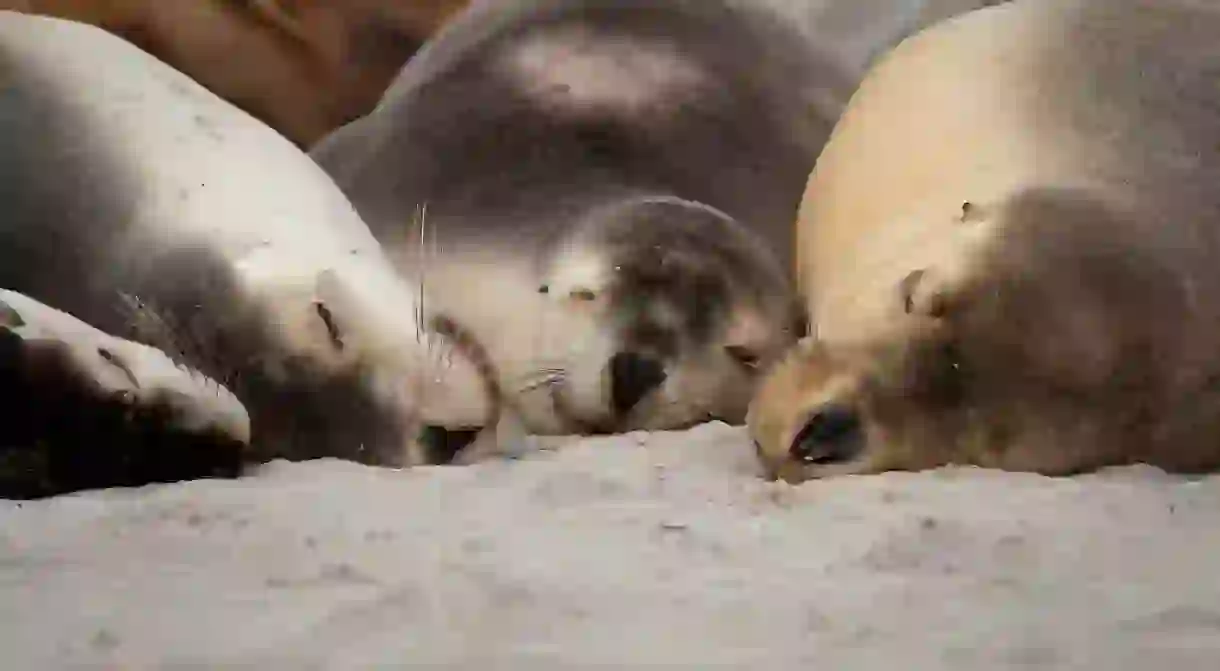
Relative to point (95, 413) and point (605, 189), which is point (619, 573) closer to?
point (95, 413)

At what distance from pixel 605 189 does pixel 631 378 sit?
0.35 meters

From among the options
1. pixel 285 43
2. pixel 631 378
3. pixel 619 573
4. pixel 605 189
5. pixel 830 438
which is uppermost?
pixel 285 43

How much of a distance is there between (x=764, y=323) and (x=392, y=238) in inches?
18.6

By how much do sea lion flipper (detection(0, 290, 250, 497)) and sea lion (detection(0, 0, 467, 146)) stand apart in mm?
1262

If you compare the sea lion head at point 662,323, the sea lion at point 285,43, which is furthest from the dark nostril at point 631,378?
the sea lion at point 285,43

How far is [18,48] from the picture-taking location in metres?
1.74

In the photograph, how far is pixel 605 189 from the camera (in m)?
1.82

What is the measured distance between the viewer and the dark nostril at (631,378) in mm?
1540

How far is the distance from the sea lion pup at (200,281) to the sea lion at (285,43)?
0.63 metres

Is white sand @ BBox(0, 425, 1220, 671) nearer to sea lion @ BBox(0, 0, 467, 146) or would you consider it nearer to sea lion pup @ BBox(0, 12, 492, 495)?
sea lion pup @ BBox(0, 12, 492, 495)

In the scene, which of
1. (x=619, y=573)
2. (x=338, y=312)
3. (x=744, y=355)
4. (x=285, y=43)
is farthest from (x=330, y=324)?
(x=285, y=43)

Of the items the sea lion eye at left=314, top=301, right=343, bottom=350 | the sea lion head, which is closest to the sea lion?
the sea lion head

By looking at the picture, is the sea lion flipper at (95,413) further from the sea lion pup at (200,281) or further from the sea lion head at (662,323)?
the sea lion head at (662,323)

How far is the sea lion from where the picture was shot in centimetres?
237
